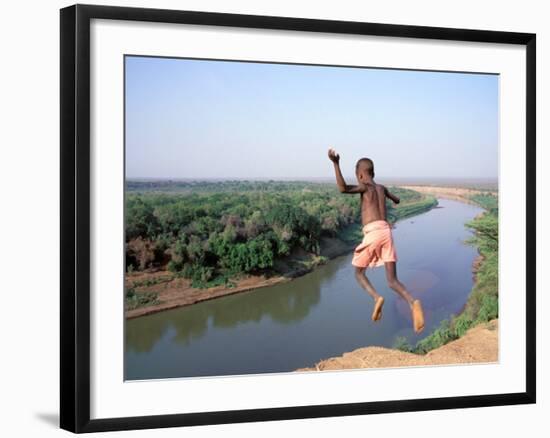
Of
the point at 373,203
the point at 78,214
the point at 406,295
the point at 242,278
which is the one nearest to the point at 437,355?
the point at 406,295

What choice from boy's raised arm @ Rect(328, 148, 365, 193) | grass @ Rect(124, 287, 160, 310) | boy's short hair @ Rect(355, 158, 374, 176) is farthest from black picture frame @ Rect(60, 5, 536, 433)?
boy's short hair @ Rect(355, 158, 374, 176)

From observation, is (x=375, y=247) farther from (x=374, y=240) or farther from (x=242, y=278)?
(x=242, y=278)

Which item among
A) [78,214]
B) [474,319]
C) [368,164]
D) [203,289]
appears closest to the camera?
[78,214]

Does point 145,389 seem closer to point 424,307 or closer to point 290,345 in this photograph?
point 290,345

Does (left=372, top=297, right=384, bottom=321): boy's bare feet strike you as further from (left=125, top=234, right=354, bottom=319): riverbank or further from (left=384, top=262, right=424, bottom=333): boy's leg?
(left=125, top=234, right=354, bottom=319): riverbank

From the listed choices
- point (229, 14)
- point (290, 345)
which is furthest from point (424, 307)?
point (229, 14)

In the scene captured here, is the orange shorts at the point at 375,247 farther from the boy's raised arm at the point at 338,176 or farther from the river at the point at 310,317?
the boy's raised arm at the point at 338,176
